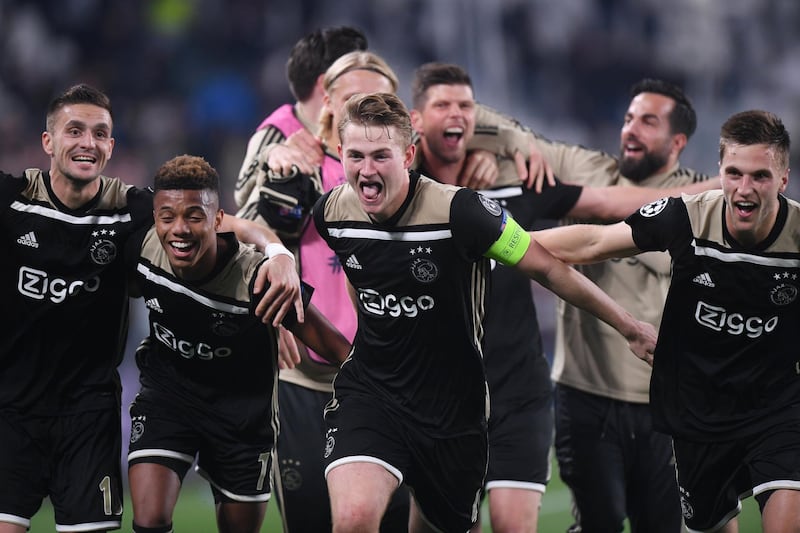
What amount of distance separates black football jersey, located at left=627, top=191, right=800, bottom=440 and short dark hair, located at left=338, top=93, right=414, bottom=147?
105cm

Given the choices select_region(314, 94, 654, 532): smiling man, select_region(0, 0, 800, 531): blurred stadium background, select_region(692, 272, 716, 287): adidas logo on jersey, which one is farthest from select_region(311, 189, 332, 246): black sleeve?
select_region(0, 0, 800, 531): blurred stadium background

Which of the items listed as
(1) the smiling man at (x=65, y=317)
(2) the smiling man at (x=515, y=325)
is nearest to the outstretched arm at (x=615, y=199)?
(2) the smiling man at (x=515, y=325)

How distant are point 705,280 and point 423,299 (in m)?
1.18

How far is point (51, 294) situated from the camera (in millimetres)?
4969

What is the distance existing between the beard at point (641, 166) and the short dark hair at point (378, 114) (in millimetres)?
1811

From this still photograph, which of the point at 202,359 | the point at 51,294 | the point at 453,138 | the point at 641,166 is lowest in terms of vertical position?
the point at 202,359

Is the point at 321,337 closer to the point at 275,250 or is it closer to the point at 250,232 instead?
the point at 275,250

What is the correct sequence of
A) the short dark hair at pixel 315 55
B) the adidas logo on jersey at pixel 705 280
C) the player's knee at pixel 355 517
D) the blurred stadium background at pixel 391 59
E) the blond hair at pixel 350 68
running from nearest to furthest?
the player's knee at pixel 355 517 < the adidas logo on jersey at pixel 705 280 < the blond hair at pixel 350 68 < the short dark hair at pixel 315 55 < the blurred stadium background at pixel 391 59

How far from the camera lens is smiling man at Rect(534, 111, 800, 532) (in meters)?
4.70

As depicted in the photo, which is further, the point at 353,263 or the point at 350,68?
the point at 350,68

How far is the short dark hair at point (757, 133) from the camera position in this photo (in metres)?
4.71

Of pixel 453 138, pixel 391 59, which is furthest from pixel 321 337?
pixel 391 59

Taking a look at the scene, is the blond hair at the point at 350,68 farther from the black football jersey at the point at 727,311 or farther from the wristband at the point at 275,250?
the black football jersey at the point at 727,311

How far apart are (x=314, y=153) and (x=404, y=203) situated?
1.11 m
